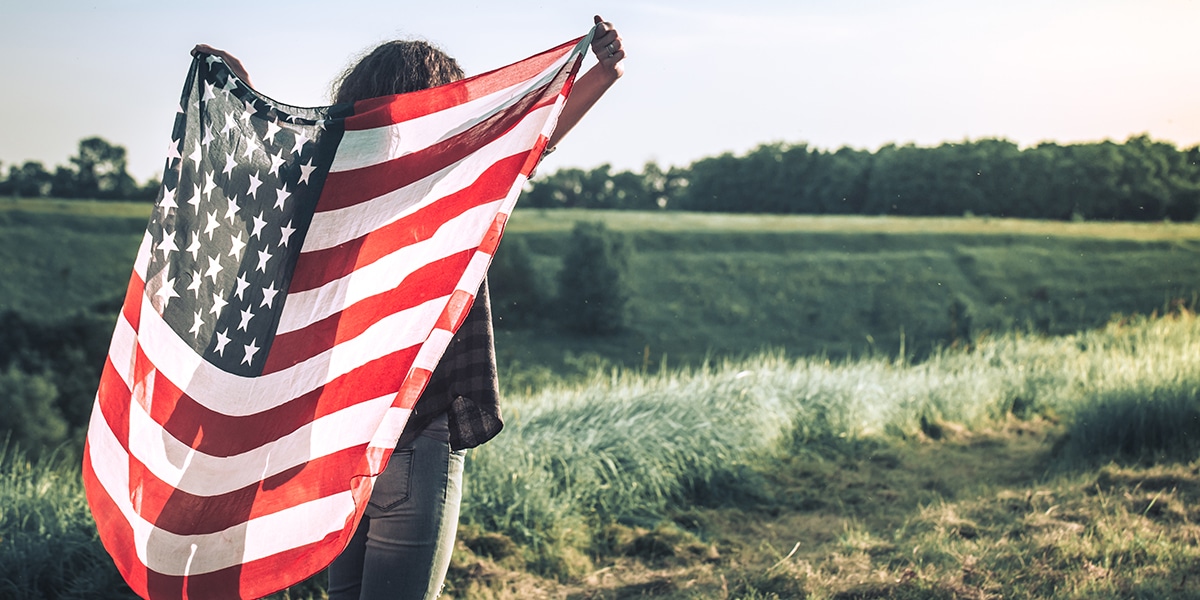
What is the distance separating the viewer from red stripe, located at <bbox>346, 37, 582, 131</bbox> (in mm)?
2119

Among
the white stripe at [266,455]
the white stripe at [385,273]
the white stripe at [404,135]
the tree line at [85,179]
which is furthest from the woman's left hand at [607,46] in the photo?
the tree line at [85,179]

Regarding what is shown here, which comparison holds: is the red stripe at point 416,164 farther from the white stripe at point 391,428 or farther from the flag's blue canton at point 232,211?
the white stripe at point 391,428

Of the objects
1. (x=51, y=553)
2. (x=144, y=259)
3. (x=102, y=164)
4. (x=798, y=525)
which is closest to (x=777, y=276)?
(x=102, y=164)

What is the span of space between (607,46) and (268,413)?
1.18 metres

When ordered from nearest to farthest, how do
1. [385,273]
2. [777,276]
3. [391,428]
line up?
[391,428] → [385,273] → [777,276]

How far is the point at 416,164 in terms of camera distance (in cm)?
221

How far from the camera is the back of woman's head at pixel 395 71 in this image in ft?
6.82

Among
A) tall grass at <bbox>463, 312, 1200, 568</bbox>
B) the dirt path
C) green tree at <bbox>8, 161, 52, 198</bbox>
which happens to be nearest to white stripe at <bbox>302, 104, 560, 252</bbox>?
the dirt path

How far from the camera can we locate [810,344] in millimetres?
48781

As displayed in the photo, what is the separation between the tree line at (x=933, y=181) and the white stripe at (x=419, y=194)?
36.8 feet

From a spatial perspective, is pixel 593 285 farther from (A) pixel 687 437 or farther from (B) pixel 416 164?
(B) pixel 416 164

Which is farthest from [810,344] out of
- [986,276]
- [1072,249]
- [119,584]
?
[119,584]

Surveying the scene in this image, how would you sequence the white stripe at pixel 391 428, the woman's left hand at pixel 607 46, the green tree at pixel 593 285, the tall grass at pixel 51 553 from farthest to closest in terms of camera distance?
the green tree at pixel 593 285 → the tall grass at pixel 51 553 → the woman's left hand at pixel 607 46 → the white stripe at pixel 391 428

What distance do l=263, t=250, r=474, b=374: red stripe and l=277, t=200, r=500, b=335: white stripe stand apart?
0.04ft
